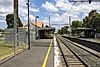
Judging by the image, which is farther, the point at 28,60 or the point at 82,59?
the point at 82,59

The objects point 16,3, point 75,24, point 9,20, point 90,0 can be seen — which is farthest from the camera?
point 75,24

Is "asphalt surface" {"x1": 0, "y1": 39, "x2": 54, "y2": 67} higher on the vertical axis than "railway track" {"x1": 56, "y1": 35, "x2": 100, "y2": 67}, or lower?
higher

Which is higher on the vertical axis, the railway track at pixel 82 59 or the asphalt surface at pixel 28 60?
the asphalt surface at pixel 28 60

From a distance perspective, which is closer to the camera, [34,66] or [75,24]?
[34,66]

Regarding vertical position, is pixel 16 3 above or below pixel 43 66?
above

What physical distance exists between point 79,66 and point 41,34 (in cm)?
A: 8454

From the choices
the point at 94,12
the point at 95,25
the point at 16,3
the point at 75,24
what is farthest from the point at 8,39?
the point at 75,24

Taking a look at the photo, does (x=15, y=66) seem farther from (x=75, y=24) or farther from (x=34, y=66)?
(x=75, y=24)

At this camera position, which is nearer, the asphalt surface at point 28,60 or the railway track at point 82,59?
the asphalt surface at point 28,60

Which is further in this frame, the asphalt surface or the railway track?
the railway track

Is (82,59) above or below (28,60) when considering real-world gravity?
below

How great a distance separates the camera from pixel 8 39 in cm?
3859

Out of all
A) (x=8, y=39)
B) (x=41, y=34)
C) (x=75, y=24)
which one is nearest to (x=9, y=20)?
(x=41, y=34)

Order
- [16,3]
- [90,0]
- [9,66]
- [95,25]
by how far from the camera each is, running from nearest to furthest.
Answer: [9,66] < [90,0] < [16,3] < [95,25]
